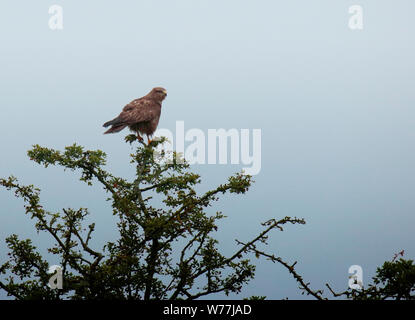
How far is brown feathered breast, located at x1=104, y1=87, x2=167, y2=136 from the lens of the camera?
39.0ft

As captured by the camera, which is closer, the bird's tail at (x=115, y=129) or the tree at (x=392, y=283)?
the tree at (x=392, y=283)

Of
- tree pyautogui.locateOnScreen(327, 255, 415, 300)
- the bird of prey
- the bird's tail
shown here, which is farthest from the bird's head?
tree pyautogui.locateOnScreen(327, 255, 415, 300)

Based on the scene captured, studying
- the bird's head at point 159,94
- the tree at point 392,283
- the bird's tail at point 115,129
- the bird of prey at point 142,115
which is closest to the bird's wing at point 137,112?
the bird of prey at point 142,115

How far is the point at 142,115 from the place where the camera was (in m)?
12.5

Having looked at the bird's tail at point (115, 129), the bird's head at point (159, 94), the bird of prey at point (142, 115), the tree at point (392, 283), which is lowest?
the tree at point (392, 283)

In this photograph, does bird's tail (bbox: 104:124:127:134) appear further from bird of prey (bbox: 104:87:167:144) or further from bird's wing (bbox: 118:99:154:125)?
bird's wing (bbox: 118:99:154:125)

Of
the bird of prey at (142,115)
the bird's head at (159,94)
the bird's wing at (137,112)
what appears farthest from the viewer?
the bird's head at (159,94)

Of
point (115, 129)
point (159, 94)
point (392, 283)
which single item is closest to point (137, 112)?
point (115, 129)

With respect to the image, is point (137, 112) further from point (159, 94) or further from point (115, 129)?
point (159, 94)

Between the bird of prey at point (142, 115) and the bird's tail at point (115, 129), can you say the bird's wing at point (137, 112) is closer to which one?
the bird of prey at point (142, 115)

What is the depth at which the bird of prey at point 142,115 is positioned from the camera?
11.9m

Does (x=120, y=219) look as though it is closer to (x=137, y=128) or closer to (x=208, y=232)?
(x=208, y=232)
